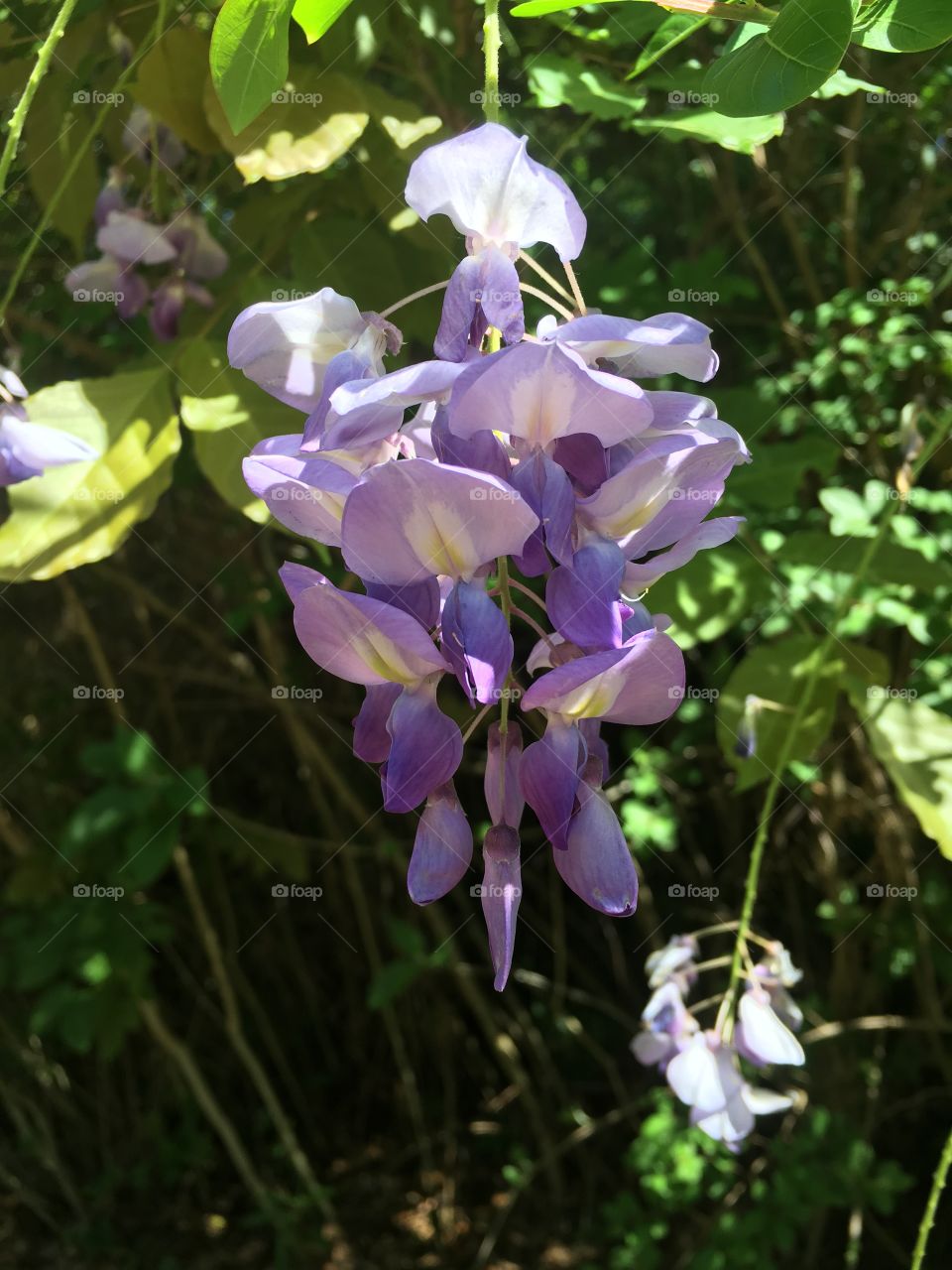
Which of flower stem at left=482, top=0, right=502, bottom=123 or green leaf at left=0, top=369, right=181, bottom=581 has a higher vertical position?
flower stem at left=482, top=0, right=502, bottom=123

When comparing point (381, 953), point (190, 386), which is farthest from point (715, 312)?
point (381, 953)

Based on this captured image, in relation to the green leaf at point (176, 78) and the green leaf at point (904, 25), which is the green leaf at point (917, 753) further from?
the green leaf at point (176, 78)

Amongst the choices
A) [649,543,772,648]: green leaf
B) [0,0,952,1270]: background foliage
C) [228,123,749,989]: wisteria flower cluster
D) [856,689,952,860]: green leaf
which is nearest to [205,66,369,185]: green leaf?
[0,0,952,1270]: background foliage

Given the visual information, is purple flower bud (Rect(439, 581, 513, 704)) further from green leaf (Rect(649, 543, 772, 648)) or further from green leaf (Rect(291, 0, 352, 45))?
green leaf (Rect(649, 543, 772, 648))

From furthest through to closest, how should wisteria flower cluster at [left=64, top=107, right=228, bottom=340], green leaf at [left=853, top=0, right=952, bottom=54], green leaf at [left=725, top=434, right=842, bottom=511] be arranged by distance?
1. green leaf at [left=725, top=434, right=842, bottom=511]
2. wisteria flower cluster at [left=64, top=107, right=228, bottom=340]
3. green leaf at [left=853, top=0, right=952, bottom=54]

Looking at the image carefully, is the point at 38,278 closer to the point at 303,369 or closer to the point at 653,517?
the point at 303,369

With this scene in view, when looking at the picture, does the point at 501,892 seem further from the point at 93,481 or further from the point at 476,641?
the point at 93,481
